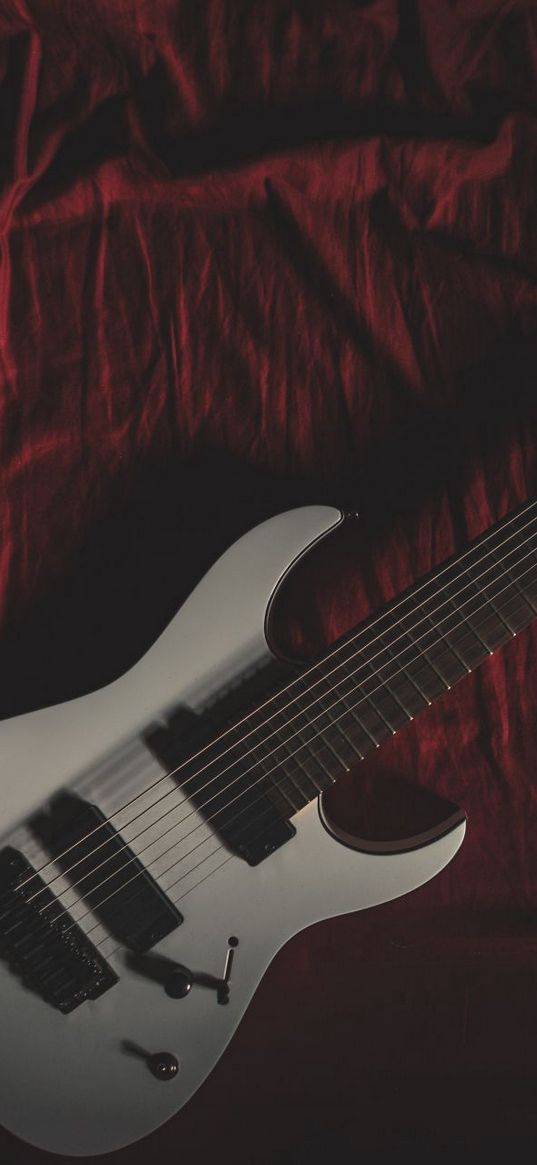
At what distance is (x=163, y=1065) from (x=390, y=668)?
0.42 m

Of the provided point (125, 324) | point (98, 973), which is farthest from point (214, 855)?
point (125, 324)

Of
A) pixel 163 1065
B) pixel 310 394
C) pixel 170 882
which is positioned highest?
pixel 310 394

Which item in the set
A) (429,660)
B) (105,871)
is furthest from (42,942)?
(429,660)

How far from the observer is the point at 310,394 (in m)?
1.05

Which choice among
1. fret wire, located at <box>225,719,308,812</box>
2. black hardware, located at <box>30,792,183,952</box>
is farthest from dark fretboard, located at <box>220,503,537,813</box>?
black hardware, located at <box>30,792,183,952</box>

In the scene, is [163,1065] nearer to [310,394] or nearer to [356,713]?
[356,713]

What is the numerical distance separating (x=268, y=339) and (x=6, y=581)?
0.40 metres

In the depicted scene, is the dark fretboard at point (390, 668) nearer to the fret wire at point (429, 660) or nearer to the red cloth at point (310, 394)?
the fret wire at point (429, 660)

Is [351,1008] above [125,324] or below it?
below

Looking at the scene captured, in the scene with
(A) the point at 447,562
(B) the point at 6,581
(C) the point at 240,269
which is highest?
(C) the point at 240,269

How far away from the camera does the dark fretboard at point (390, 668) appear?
0.85 m

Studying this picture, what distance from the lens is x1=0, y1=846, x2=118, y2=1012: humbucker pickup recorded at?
811mm

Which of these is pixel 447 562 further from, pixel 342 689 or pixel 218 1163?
pixel 218 1163

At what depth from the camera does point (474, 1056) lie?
3.52 feet
